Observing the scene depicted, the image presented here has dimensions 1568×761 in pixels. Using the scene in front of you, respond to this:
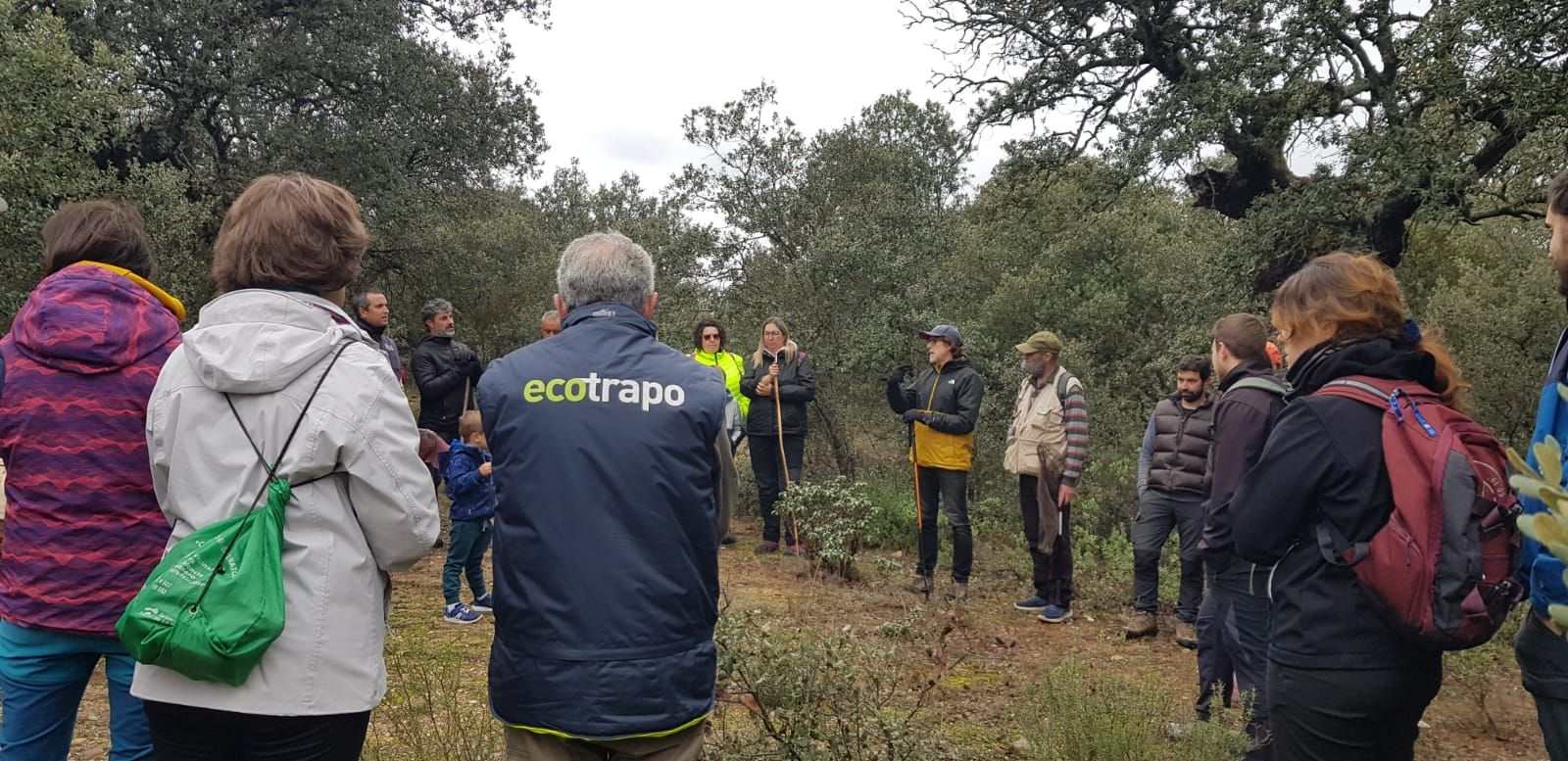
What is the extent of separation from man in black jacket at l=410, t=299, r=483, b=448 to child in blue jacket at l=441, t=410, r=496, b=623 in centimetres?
138

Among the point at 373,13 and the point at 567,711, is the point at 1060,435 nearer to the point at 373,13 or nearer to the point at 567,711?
the point at 567,711

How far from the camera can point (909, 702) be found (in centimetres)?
497

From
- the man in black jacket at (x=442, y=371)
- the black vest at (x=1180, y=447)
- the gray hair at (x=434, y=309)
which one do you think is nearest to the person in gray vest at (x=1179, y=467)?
the black vest at (x=1180, y=447)

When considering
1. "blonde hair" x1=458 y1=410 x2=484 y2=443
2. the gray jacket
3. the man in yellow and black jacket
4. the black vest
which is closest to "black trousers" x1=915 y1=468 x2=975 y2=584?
the man in yellow and black jacket

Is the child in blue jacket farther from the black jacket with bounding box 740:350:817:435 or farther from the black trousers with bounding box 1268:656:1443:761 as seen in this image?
the black trousers with bounding box 1268:656:1443:761

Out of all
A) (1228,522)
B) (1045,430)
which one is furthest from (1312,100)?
(1228,522)

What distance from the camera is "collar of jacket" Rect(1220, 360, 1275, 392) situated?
4363 millimetres

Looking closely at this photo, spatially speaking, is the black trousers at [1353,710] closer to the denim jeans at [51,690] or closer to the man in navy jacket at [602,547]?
the man in navy jacket at [602,547]

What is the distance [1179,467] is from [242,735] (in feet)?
18.4

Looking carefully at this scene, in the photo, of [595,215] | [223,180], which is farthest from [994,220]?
[595,215]

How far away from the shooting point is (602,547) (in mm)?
2209

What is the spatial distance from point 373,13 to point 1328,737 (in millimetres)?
13876

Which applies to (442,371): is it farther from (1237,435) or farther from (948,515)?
(1237,435)

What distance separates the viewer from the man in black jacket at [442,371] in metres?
7.45
